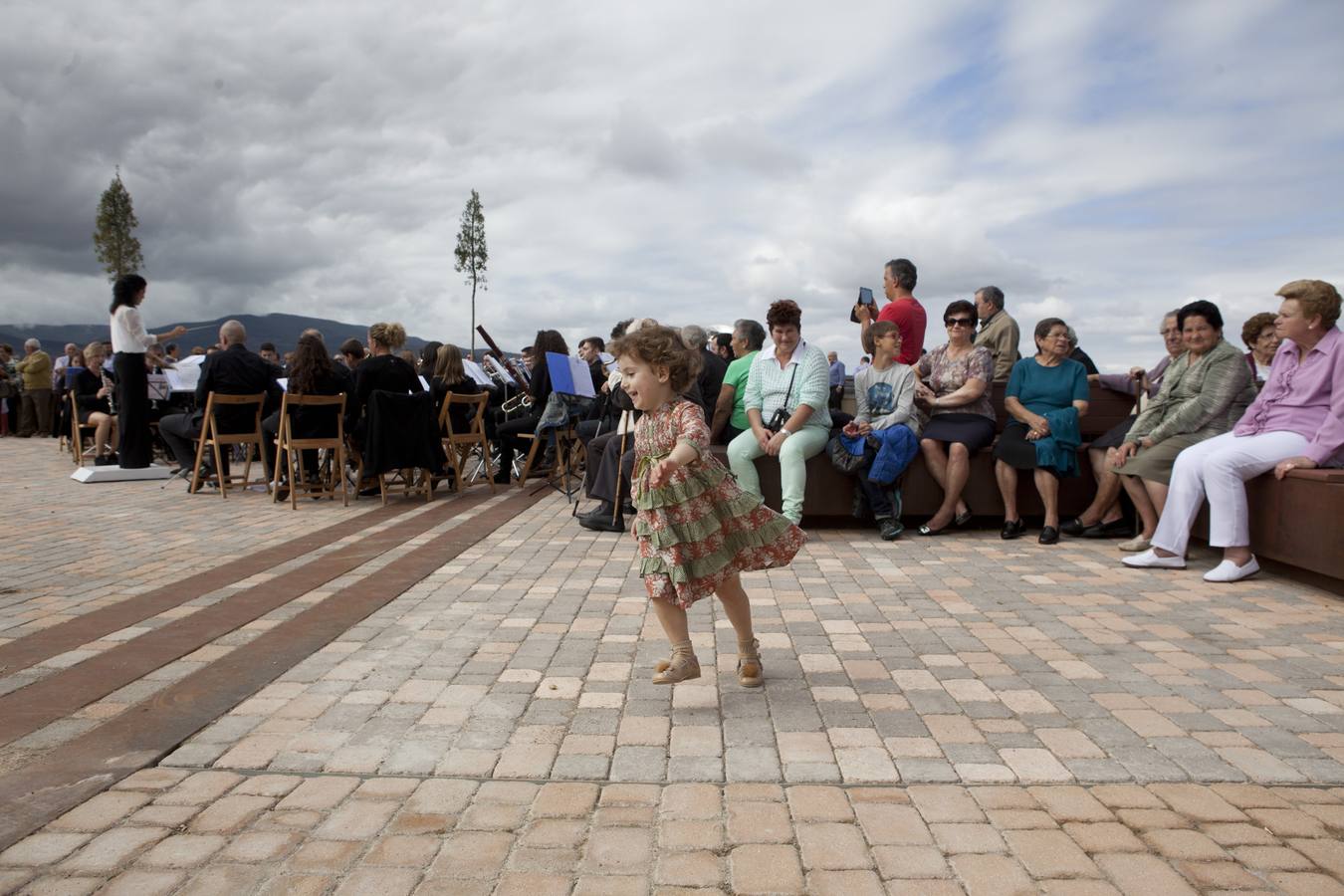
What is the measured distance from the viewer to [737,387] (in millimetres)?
8102

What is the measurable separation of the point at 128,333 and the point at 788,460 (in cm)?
801

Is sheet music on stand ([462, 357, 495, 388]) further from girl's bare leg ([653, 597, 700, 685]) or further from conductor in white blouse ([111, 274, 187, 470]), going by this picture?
girl's bare leg ([653, 597, 700, 685])

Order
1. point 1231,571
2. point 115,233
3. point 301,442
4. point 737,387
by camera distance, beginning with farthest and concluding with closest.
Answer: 1. point 115,233
2. point 301,442
3. point 737,387
4. point 1231,571

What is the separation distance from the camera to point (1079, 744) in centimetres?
306

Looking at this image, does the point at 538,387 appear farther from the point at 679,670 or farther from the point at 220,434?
the point at 679,670

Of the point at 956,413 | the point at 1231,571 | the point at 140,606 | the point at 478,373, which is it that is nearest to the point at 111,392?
the point at 478,373

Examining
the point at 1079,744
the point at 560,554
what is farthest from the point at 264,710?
the point at 560,554

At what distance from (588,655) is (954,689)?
1.50 m

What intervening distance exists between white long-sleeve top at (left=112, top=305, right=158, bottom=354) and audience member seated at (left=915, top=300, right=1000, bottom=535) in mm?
8679

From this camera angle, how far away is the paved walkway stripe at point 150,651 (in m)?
3.39

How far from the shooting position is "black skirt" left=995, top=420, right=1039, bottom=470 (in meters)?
7.24

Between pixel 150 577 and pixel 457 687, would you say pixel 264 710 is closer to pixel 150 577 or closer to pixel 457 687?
pixel 457 687

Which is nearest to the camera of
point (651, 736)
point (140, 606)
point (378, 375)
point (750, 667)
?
point (651, 736)

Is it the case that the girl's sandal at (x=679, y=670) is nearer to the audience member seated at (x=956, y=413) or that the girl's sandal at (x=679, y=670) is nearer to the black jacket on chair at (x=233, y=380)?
the audience member seated at (x=956, y=413)
